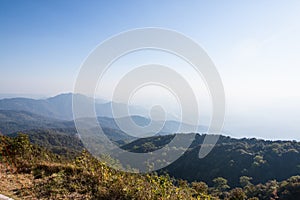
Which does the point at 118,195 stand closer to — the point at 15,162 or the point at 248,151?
the point at 15,162

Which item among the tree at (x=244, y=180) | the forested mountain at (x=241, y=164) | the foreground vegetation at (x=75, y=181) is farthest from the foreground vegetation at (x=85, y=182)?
the tree at (x=244, y=180)

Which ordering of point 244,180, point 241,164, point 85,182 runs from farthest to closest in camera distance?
point 241,164, point 244,180, point 85,182

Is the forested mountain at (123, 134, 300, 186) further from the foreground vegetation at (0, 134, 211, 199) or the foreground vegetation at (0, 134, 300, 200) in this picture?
the foreground vegetation at (0, 134, 211, 199)

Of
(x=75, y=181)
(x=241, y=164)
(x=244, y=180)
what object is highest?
(x=75, y=181)

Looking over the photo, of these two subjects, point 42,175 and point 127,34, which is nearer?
point 127,34

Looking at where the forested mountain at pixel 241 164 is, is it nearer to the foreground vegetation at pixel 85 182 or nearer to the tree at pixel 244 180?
the tree at pixel 244 180

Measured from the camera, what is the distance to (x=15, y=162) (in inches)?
240

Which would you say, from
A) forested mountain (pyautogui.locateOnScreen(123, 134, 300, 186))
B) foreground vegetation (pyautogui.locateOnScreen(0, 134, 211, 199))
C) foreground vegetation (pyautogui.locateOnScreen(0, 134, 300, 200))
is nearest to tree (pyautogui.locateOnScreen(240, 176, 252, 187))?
forested mountain (pyautogui.locateOnScreen(123, 134, 300, 186))

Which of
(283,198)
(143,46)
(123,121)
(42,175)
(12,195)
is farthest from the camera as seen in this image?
(283,198)

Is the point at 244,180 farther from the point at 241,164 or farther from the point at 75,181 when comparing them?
the point at 75,181

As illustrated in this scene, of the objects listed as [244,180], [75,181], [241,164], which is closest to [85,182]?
[75,181]

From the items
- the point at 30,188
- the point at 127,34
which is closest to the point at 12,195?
the point at 30,188

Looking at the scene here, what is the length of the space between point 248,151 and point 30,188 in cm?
5468

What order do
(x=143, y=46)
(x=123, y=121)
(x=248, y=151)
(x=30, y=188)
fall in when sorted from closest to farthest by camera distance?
(x=30, y=188)
(x=143, y=46)
(x=123, y=121)
(x=248, y=151)
